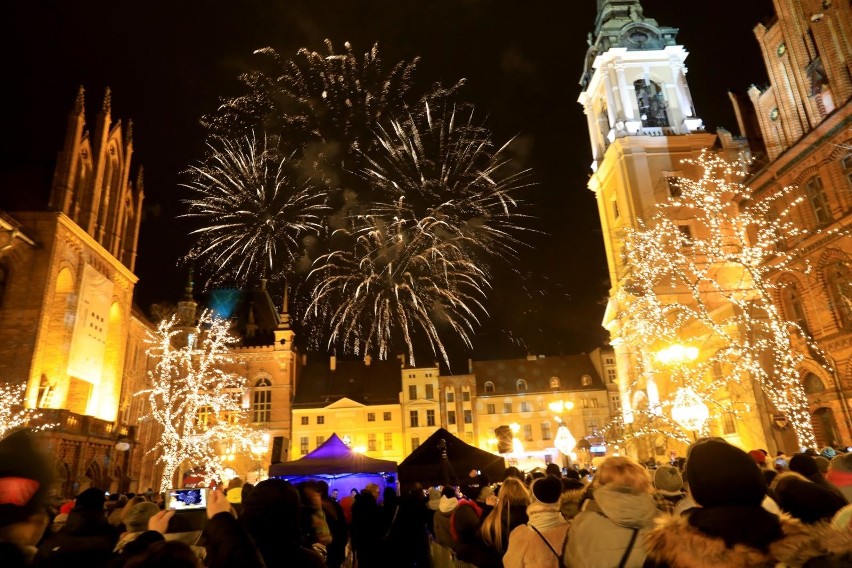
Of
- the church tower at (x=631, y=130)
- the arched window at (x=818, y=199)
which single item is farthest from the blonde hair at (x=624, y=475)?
the church tower at (x=631, y=130)

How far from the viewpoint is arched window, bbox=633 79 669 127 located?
110ft

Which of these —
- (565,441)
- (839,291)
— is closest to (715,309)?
(839,291)

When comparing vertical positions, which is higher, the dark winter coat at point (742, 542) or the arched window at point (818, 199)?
the arched window at point (818, 199)

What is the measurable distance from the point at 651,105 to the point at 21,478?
3682 centimetres

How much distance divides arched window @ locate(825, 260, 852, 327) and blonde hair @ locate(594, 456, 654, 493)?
877 inches

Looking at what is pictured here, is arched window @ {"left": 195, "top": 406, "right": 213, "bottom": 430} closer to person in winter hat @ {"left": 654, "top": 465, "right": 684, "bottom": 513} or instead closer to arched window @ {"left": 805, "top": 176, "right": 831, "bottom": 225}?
arched window @ {"left": 805, "top": 176, "right": 831, "bottom": 225}

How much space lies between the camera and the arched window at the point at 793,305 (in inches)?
942

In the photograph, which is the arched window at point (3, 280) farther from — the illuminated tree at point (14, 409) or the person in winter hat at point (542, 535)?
the person in winter hat at point (542, 535)

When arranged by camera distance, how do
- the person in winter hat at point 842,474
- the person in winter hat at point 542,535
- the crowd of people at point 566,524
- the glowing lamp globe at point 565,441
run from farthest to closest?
1. the glowing lamp globe at point 565,441
2. the person in winter hat at point 842,474
3. the person in winter hat at point 542,535
4. the crowd of people at point 566,524

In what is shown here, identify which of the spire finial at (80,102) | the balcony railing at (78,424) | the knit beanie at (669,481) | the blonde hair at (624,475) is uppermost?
the spire finial at (80,102)

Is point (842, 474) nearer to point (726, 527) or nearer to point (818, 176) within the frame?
point (726, 527)

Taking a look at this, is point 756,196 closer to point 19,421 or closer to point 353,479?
point 353,479

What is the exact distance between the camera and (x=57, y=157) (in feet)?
86.8

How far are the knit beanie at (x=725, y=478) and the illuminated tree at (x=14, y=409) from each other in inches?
984
